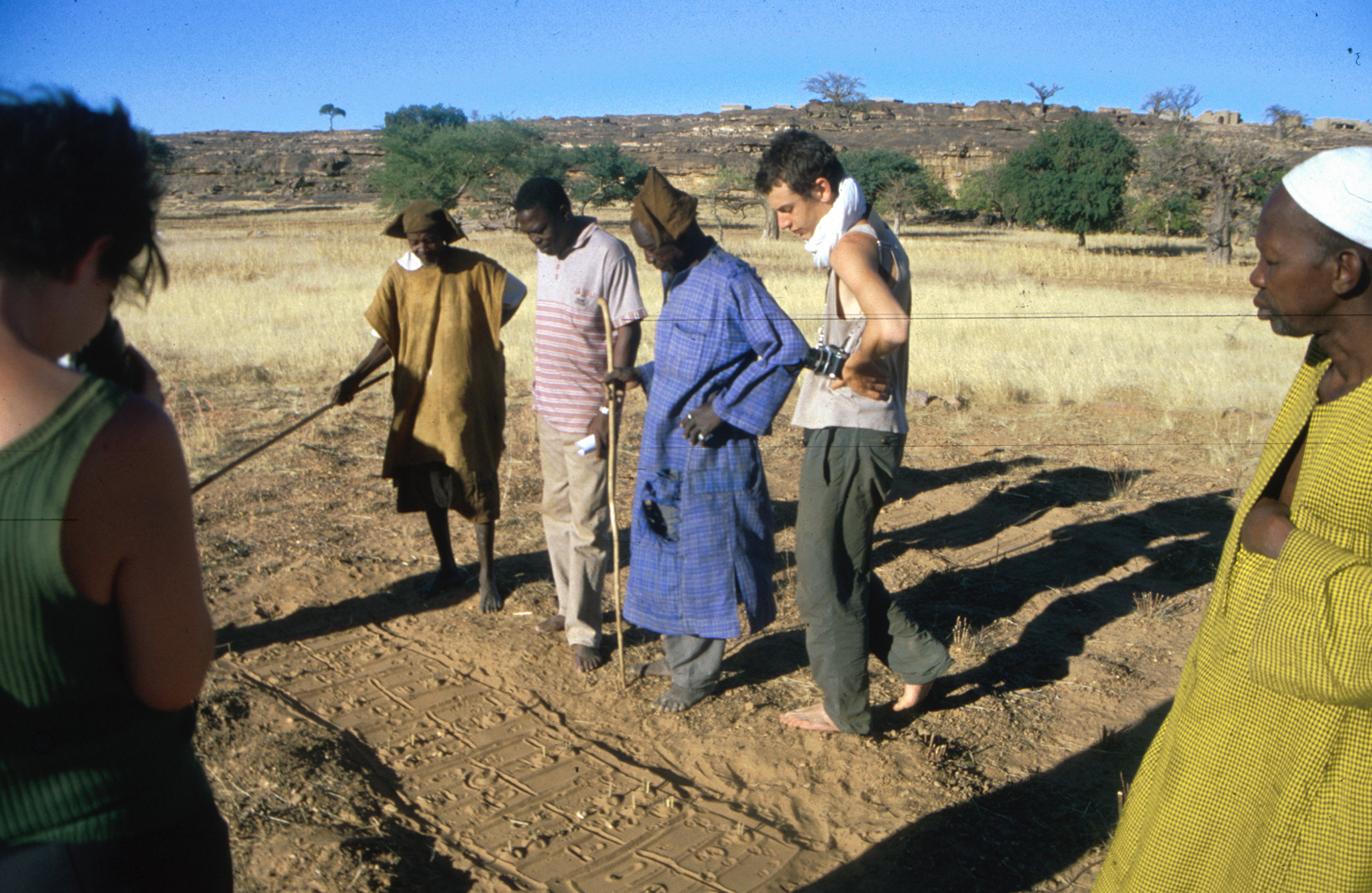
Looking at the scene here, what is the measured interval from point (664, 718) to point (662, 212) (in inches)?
70.2

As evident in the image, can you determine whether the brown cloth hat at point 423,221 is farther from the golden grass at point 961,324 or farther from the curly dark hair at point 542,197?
the golden grass at point 961,324

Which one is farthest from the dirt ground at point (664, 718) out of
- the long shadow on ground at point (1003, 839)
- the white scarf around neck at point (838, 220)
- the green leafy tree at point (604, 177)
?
the green leafy tree at point (604, 177)

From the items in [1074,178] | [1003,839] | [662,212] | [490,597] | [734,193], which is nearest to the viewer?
[1003,839]

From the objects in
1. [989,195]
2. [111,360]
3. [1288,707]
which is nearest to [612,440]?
[111,360]

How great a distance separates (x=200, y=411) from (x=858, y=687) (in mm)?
6109

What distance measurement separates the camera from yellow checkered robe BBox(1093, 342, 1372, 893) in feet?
4.46

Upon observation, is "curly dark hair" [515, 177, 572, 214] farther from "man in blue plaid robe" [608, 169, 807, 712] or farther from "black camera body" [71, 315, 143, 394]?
"black camera body" [71, 315, 143, 394]

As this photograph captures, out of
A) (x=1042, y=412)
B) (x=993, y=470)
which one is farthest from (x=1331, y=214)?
(x=1042, y=412)

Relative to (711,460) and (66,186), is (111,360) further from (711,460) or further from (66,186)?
(711,460)

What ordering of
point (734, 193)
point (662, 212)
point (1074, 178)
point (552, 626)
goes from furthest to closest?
point (1074, 178)
point (734, 193)
point (552, 626)
point (662, 212)

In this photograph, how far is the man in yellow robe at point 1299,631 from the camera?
1.38m

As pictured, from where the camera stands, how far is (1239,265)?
2100cm

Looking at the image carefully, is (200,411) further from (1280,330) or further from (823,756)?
(1280,330)

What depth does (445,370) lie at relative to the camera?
423 centimetres
